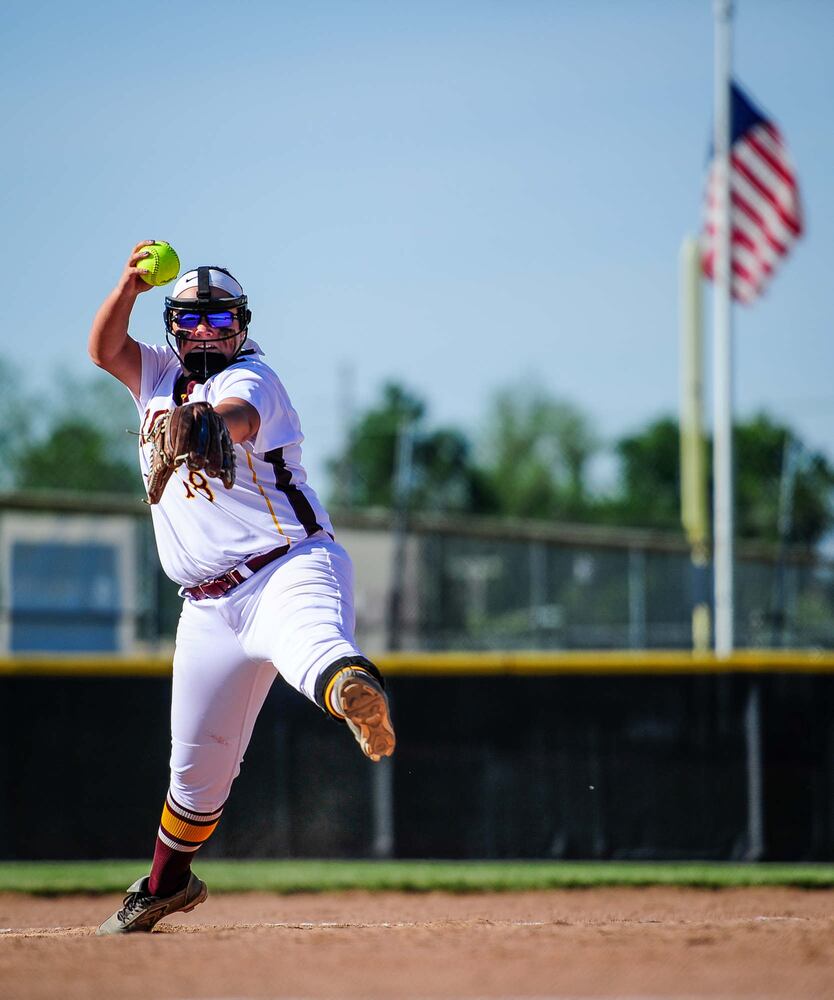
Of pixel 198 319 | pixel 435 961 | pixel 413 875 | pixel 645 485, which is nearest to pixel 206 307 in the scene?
pixel 198 319

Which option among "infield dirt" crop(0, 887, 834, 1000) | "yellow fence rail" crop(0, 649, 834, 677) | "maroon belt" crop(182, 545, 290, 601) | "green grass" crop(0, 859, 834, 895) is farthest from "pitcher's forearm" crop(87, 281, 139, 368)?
"yellow fence rail" crop(0, 649, 834, 677)

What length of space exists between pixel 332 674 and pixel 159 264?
1.63 m

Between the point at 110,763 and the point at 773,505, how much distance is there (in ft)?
25.7

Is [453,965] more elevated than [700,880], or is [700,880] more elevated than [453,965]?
[453,965]

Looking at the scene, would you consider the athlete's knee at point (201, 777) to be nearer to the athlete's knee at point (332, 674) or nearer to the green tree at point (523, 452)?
the athlete's knee at point (332, 674)

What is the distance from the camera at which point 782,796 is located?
8.65 metres

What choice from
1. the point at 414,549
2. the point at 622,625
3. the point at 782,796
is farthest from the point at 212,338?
the point at 622,625

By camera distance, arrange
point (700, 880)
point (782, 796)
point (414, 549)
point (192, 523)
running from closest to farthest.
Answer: point (192, 523), point (700, 880), point (782, 796), point (414, 549)

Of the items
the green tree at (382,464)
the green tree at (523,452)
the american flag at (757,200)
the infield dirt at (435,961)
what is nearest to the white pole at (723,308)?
the american flag at (757,200)

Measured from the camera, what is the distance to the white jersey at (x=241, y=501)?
441 cm

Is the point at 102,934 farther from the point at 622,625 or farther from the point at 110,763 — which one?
the point at 622,625

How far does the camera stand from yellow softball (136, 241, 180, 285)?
4773 mm

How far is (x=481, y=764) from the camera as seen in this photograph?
8750 mm

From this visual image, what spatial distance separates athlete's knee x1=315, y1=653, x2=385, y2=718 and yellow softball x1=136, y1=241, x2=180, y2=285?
1556mm
